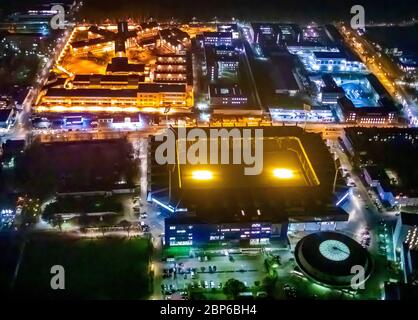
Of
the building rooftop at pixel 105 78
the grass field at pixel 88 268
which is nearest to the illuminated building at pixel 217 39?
the building rooftop at pixel 105 78

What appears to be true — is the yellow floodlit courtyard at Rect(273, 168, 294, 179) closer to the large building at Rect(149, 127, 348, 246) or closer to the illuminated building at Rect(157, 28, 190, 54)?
the large building at Rect(149, 127, 348, 246)

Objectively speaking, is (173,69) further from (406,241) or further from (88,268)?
(406,241)

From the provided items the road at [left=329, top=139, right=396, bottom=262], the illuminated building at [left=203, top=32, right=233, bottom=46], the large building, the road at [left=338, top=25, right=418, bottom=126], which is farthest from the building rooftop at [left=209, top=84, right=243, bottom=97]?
the road at [left=338, top=25, right=418, bottom=126]

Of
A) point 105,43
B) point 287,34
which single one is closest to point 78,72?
point 105,43

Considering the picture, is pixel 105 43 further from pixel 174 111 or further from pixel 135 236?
pixel 135 236

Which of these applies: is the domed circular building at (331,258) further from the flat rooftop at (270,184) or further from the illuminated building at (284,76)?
the illuminated building at (284,76)
